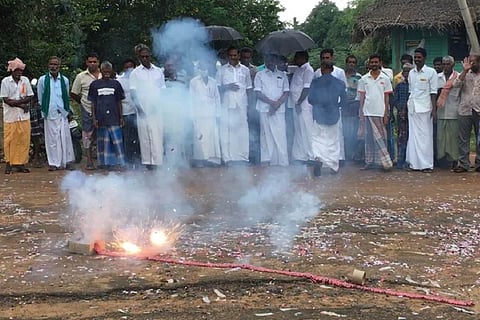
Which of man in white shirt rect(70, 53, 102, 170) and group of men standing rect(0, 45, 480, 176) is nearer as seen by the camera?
group of men standing rect(0, 45, 480, 176)

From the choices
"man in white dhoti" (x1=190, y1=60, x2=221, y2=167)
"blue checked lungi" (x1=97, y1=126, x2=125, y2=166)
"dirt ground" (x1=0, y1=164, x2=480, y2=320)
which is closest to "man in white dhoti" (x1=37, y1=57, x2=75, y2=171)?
"blue checked lungi" (x1=97, y1=126, x2=125, y2=166)

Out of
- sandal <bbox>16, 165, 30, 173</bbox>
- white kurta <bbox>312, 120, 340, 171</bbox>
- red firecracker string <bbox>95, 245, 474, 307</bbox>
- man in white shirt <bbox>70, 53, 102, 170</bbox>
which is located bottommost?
red firecracker string <bbox>95, 245, 474, 307</bbox>

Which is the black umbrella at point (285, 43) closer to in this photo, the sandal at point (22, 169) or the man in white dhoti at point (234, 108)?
the man in white dhoti at point (234, 108)

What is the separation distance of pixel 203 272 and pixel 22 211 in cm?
340

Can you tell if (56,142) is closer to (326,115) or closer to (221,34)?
(221,34)

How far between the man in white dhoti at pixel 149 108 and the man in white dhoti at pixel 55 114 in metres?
1.34

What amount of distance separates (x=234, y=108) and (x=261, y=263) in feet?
18.9

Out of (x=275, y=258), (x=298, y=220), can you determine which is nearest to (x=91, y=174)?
(x=298, y=220)

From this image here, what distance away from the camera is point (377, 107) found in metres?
10.6

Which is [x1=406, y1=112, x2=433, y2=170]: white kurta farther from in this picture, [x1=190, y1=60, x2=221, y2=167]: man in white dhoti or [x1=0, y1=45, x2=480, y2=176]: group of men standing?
[x1=190, y1=60, x2=221, y2=167]: man in white dhoti

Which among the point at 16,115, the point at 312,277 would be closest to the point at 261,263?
the point at 312,277

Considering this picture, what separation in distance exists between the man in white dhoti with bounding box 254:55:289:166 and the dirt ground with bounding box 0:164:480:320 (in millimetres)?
2464

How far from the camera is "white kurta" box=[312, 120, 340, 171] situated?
10.3 metres

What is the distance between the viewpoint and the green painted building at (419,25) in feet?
59.9
